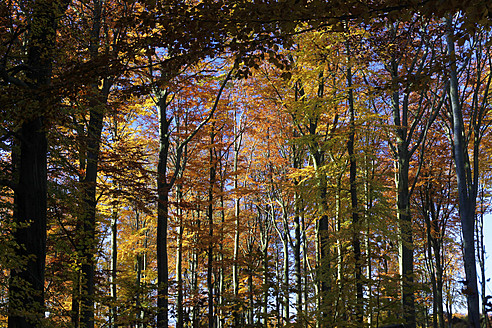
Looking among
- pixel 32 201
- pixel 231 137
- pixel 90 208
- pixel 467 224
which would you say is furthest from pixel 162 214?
pixel 231 137

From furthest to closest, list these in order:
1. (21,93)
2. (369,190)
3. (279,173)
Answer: (279,173) < (369,190) < (21,93)

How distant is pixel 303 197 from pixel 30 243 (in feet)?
21.1

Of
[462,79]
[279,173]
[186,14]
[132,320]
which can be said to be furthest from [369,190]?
[279,173]

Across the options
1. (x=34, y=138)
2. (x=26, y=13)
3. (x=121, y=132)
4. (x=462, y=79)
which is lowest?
(x=34, y=138)

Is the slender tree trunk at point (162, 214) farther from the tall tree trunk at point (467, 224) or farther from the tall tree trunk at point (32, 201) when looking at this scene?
the tall tree trunk at point (467, 224)

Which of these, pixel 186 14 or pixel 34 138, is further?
pixel 34 138

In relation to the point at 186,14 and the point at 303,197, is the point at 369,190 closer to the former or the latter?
the point at 303,197

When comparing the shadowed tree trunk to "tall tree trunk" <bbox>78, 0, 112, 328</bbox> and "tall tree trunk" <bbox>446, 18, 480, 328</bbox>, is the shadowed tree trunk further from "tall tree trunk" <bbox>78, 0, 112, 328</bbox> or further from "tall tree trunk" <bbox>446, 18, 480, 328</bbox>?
"tall tree trunk" <bbox>446, 18, 480, 328</bbox>

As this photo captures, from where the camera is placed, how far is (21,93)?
5.30 metres

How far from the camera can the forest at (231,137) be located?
4273 millimetres

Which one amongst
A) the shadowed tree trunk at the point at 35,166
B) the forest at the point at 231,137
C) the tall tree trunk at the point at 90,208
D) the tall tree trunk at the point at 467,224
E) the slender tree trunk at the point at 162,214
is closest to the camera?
the forest at the point at 231,137

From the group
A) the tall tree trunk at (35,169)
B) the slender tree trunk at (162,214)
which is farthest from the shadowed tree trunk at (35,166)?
the slender tree trunk at (162,214)

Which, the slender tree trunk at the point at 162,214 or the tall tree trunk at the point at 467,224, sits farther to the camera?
the slender tree trunk at the point at 162,214

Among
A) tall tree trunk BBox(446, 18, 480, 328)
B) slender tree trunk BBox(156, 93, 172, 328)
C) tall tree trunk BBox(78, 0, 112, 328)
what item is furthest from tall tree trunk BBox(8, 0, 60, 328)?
tall tree trunk BBox(446, 18, 480, 328)
